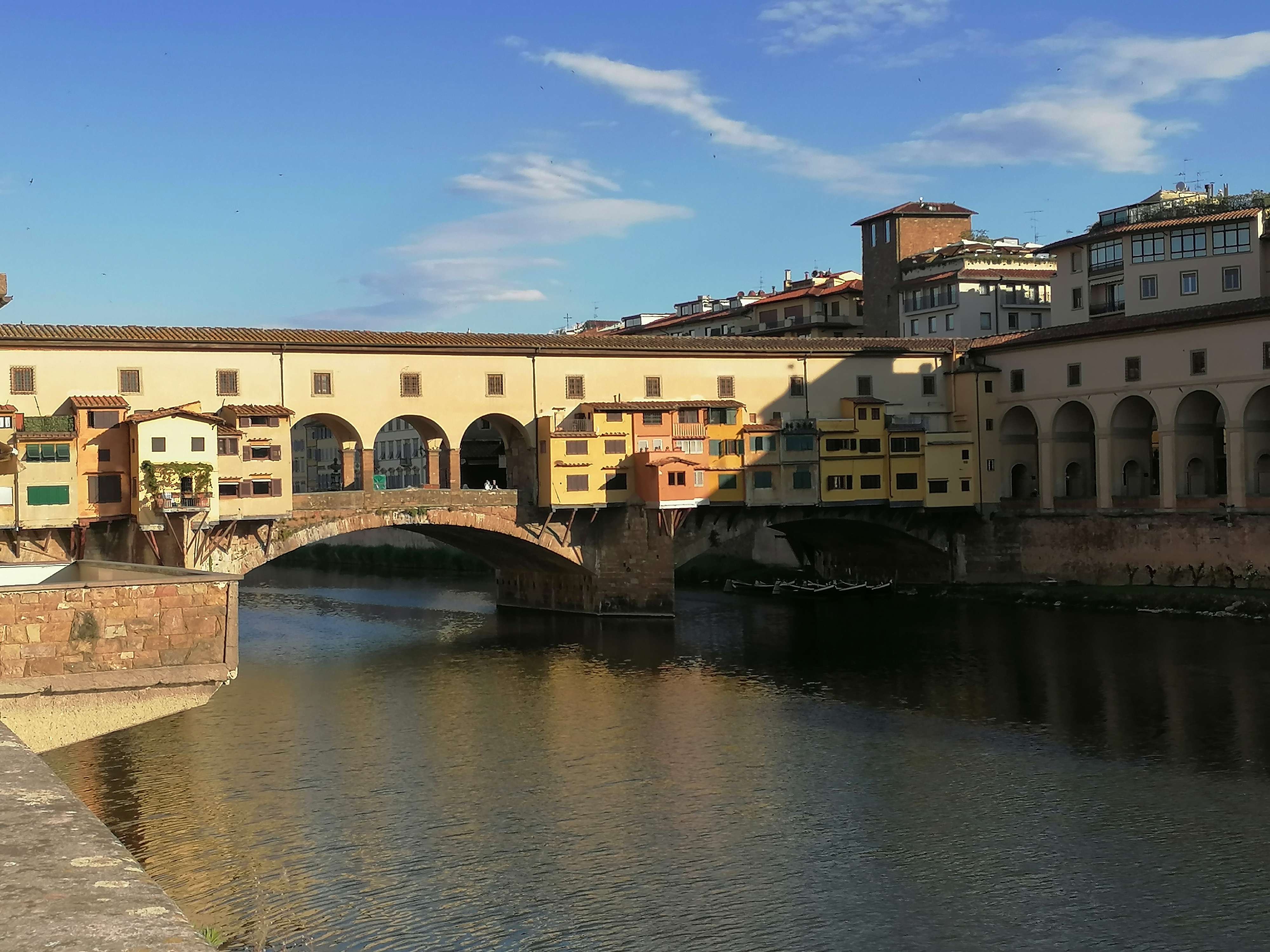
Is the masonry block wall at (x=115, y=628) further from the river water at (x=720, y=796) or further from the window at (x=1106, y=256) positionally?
the window at (x=1106, y=256)

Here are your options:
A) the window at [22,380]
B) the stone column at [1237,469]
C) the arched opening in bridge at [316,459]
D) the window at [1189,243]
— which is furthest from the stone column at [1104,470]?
the arched opening in bridge at [316,459]

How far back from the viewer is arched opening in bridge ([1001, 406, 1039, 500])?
55.0 meters

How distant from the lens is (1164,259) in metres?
57.1

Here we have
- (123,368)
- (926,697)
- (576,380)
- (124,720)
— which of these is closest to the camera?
(124,720)

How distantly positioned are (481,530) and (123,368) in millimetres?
12948

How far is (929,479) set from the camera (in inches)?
2055

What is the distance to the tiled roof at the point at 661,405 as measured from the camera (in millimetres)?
47781

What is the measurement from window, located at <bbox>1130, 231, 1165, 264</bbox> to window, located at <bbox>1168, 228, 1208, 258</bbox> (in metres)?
0.41

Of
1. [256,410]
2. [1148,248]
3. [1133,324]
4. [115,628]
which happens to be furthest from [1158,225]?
[115,628]

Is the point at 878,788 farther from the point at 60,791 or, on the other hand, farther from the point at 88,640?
the point at 60,791

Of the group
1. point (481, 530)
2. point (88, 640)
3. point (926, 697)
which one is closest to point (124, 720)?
point (88, 640)

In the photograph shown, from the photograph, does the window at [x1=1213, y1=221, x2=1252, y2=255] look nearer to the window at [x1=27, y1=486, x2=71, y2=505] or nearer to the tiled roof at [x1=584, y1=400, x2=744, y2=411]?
the tiled roof at [x1=584, y1=400, x2=744, y2=411]

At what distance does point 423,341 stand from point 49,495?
43.5ft

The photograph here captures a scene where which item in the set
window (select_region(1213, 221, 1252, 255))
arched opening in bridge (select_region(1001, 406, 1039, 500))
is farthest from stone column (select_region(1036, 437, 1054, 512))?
window (select_region(1213, 221, 1252, 255))
